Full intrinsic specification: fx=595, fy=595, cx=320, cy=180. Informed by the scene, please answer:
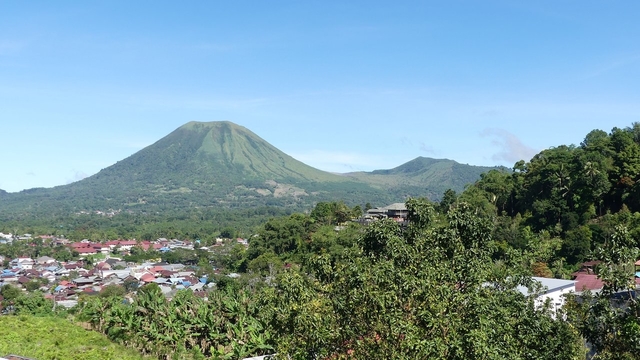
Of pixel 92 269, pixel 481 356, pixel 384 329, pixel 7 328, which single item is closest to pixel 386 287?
pixel 384 329

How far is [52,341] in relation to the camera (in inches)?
719

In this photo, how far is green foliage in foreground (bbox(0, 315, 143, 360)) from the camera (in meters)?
16.5

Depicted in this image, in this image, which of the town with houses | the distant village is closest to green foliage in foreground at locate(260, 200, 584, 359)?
the distant village

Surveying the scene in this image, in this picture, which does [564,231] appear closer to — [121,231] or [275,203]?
[121,231]

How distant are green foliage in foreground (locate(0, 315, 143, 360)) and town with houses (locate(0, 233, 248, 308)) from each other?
22.8 metres

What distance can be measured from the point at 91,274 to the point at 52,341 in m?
48.1

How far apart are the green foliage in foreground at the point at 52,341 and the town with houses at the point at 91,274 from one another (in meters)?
22.8

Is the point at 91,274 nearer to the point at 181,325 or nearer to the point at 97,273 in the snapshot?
the point at 97,273

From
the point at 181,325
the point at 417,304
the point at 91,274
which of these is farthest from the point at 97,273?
the point at 417,304

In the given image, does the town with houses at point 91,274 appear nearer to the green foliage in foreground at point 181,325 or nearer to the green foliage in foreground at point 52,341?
the green foliage in foreground at point 181,325

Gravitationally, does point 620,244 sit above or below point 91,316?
above

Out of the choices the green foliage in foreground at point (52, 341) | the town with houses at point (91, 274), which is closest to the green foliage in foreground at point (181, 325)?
the green foliage in foreground at point (52, 341)

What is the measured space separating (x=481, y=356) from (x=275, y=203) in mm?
180222

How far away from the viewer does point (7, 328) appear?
18.9 meters
